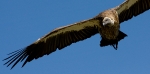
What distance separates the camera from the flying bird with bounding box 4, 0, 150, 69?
1133cm

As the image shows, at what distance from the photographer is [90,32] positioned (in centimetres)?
1252

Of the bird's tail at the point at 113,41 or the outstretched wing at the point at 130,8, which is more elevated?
the outstretched wing at the point at 130,8

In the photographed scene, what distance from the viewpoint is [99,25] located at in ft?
38.1

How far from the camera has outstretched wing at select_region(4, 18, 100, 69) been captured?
12.1 metres

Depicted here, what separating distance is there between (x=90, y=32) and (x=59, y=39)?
3.13 ft

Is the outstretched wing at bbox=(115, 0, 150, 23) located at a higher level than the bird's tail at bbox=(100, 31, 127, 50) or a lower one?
higher

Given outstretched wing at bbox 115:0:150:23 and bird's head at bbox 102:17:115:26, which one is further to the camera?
outstretched wing at bbox 115:0:150:23

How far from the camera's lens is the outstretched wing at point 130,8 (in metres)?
11.9

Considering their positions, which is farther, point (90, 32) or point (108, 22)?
point (90, 32)

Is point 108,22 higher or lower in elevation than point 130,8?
lower

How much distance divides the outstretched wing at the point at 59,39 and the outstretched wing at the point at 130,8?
0.85m

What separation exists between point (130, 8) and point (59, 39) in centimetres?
231

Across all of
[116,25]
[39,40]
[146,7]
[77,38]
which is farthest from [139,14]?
[39,40]

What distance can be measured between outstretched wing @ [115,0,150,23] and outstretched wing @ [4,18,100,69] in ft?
2.77
